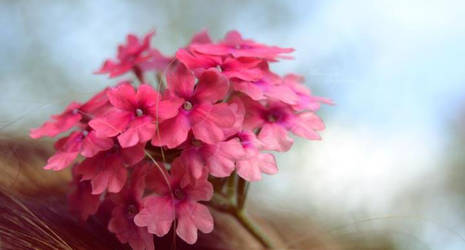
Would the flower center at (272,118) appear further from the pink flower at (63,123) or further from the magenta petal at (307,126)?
the pink flower at (63,123)

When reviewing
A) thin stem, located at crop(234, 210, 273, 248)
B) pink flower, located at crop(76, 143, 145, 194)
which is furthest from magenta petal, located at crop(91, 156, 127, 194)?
thin stem, located at crop(234, 210, 273, 248)

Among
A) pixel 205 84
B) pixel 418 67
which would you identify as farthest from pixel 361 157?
pixel 205 84

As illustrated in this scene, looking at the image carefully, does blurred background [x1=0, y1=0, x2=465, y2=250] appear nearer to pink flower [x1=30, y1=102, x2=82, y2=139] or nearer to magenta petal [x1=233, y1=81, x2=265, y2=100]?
pink flower [x1=30, y1=102, x2=82, y2=139]

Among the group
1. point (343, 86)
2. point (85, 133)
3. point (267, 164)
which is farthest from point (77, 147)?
point (343, 86)

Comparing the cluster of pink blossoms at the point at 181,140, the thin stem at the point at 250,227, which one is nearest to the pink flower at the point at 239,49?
the cluster of pink blossoms at the point at 181,140

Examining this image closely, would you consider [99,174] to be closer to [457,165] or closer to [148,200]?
[148,200]

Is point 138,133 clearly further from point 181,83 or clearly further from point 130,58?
point 130,58
